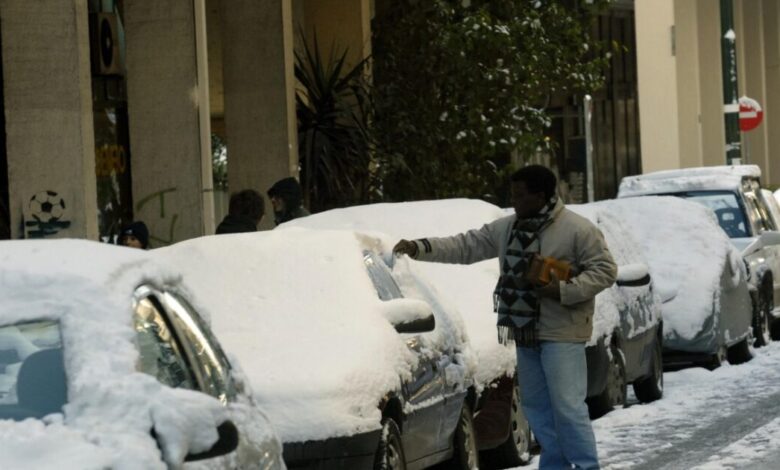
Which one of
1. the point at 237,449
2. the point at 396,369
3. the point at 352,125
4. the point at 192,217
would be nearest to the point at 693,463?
the point at 396,369

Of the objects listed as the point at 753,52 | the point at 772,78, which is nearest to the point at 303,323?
the point at 753,52

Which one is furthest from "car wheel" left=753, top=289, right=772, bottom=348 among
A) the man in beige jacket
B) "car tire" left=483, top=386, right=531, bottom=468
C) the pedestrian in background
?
the man in beige jacket

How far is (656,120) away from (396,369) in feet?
103

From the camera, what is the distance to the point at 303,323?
9.70 metres

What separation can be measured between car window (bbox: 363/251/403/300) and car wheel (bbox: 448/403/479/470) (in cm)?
76

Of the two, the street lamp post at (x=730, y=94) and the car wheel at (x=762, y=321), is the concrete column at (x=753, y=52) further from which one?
the car wheel at (x=762, y=321)

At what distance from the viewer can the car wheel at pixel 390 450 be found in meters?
8.98

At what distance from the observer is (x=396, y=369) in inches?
370

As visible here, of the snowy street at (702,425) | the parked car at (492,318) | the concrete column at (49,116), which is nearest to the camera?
the parked car at (492,318)

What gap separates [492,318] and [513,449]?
2.93 feet

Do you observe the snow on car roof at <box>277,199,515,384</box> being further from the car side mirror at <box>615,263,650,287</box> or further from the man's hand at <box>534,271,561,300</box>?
the man's hand at <box>534,271,561,300</box>

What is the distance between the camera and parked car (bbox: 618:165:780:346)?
1986 centimetres

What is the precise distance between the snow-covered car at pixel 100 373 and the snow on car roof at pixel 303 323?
7.68ft

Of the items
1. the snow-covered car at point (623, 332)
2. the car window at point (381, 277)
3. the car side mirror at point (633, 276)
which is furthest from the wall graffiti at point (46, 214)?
the car window at point (381, 277)
